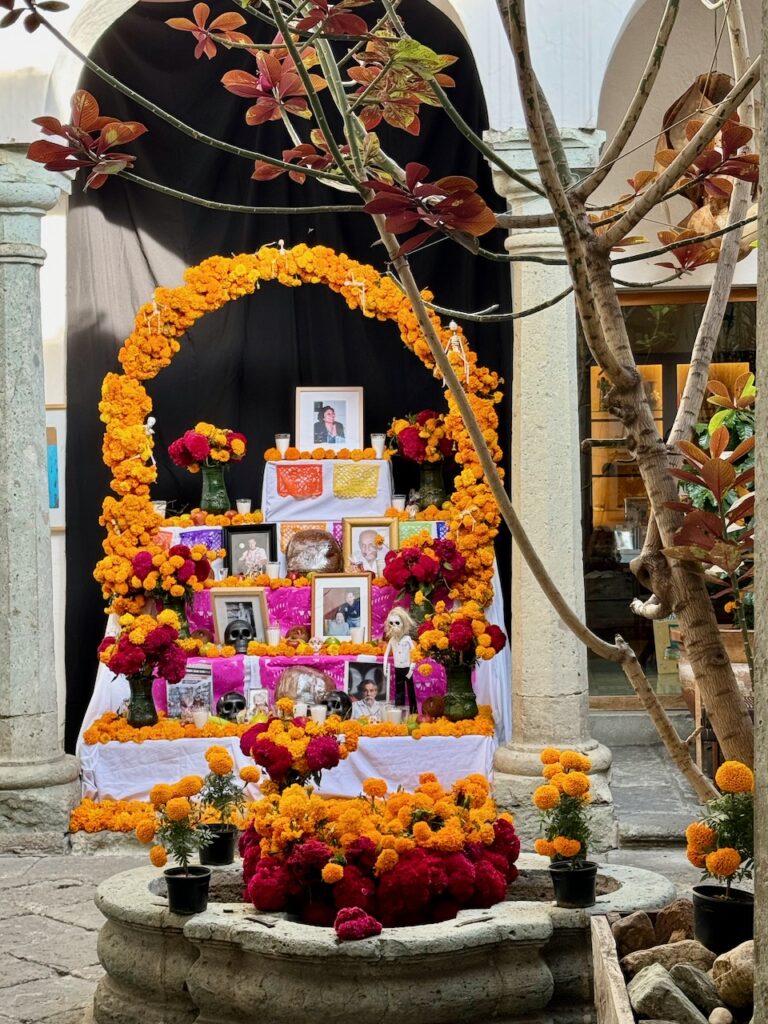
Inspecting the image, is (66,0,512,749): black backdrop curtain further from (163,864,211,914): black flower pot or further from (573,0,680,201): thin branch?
(573,0,680,201): thin branch

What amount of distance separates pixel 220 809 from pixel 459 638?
2690mm

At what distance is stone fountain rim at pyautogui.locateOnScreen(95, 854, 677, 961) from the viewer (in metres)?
4.43

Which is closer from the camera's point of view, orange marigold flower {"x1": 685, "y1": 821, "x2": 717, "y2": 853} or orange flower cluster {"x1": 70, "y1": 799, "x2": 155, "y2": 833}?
orange marigold flower {"x1": 685, "y1": 821, "x2": 717, "y2": 853}

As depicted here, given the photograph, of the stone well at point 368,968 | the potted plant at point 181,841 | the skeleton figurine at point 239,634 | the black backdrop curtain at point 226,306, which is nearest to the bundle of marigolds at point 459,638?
the black backdrop curtain at point 226,306

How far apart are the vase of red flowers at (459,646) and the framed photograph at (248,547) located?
1185 mm

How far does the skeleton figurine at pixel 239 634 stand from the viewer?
340 inches

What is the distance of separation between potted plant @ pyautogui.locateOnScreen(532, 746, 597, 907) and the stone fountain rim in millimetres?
60

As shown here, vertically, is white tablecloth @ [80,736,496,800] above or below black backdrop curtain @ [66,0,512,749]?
below

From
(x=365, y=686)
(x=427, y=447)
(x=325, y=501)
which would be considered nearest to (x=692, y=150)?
(x=365, y=686)

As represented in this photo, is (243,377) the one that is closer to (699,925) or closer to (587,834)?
Answer: (587,834)

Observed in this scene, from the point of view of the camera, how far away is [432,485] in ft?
29.0

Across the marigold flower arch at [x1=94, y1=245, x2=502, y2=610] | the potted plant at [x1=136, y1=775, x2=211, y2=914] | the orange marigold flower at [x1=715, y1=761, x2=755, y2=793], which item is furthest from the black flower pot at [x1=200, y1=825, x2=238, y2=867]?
the marigold flower arch at [x1=94, y1=245, x2=502, y2=610]

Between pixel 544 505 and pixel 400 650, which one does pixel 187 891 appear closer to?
pixel 544 505

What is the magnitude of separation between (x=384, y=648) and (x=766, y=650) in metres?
6.65
